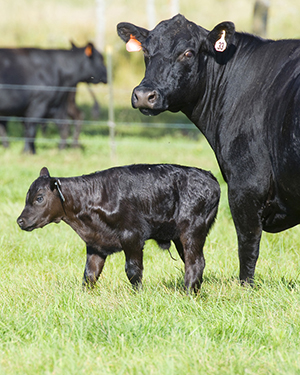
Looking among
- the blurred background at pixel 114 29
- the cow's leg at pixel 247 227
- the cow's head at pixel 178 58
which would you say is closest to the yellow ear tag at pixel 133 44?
the cow's head at pixel 178 58

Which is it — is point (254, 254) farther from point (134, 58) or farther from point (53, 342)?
point (134, 58)

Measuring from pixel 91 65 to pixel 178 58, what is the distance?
29.3 ft

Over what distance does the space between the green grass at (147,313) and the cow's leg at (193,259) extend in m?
0.09

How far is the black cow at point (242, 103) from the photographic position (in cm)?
354

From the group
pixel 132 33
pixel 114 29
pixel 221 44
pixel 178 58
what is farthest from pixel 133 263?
pixel 114 29

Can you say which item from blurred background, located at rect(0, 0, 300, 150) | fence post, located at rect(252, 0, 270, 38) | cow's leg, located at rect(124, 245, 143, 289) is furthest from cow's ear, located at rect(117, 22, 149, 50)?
fence post, located at rect(252, 0, 270, 38)

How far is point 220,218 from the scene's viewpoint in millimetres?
6188

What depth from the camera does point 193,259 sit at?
4164 mm

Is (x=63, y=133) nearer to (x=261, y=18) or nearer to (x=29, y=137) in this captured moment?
(x=29, y=137)

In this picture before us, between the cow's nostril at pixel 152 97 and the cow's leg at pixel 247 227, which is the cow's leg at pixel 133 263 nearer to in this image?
the cow's leg at pixel 247 227

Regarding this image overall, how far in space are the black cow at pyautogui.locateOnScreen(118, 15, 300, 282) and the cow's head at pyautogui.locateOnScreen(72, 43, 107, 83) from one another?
8.41m

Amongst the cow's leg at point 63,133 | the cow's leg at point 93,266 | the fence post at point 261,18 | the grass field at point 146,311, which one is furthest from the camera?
the fence post at point 261,18

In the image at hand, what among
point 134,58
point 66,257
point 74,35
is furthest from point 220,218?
point 74,35

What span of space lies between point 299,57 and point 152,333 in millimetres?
1974
